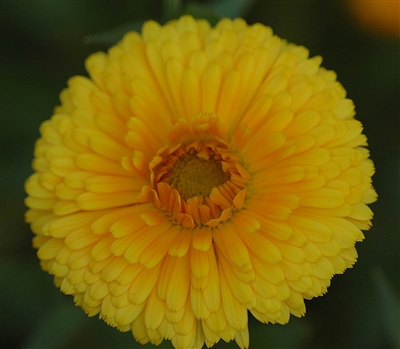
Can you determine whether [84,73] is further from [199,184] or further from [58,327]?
[58,327]

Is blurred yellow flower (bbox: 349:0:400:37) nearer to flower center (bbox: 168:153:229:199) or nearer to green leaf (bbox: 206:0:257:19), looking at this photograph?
green leaf (bbox: 206:0:257:19)

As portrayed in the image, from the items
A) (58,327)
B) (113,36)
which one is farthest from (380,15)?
(58,327)

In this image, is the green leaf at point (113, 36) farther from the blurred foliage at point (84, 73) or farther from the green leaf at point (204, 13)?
the green leaf at point (204, 13)

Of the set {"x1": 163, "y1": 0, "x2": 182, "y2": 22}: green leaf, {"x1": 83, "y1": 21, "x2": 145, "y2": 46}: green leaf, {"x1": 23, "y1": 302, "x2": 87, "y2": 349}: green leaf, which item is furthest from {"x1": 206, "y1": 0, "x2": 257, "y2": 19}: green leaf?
{"x1": 23, "y1": 302, "x2": 87, "y2": 349}: green leaf

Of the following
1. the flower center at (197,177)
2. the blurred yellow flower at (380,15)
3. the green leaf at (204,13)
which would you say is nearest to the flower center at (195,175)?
the flower center at (197,177)

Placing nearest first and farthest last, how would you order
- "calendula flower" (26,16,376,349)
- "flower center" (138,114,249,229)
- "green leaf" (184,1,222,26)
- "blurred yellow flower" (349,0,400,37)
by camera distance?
1. "calendula flower" (26,16,376,349)
2. "flower center" (138,114,249,229)
3. "green leaf" (184,1,222,26)
4. "blurred yellow flower" (349,0,400,37)

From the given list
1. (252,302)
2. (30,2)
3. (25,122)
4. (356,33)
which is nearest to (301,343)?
(252,302)
